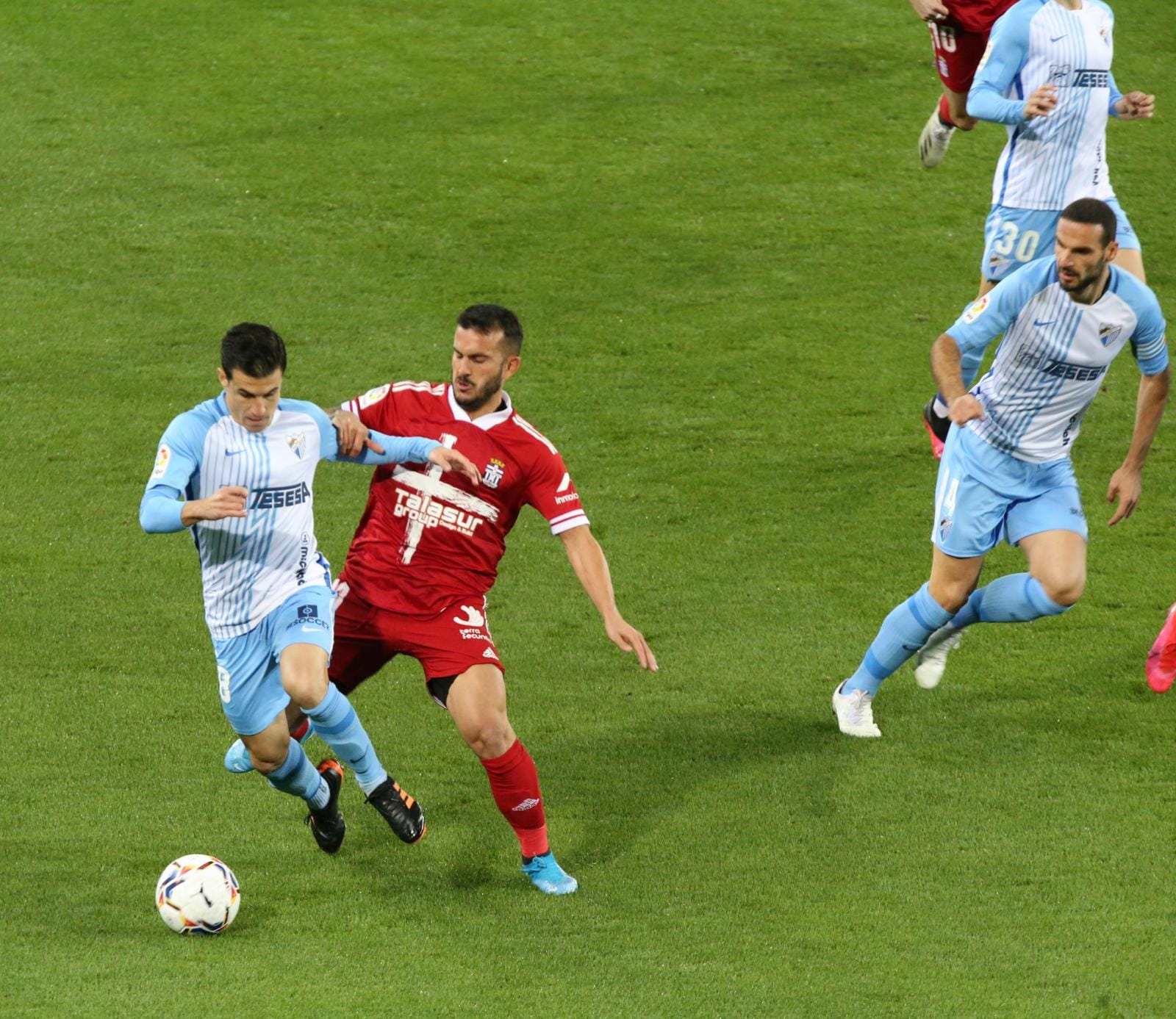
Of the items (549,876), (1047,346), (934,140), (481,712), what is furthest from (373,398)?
(934,140)

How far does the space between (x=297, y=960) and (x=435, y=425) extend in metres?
1.93

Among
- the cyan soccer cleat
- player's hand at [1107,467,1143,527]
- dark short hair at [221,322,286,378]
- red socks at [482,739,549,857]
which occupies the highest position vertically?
dark short hair at [221,322,286,378]

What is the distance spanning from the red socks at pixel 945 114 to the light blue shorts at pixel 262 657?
206 inches

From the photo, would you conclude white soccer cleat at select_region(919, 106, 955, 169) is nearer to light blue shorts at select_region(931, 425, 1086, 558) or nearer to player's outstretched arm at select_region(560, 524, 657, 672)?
light blue shorts at select_region(931, 425, 1086, 558)

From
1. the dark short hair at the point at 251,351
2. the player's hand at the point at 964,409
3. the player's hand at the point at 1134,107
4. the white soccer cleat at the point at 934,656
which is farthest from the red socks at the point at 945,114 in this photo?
the dark short hair at the point at 251,351

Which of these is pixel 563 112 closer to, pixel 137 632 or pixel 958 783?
pixel 137 632

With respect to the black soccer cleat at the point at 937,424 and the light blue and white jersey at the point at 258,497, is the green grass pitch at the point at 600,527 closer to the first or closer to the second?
the black soccer cleat at the point at 937,424

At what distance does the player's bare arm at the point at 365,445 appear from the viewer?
5.75 meters

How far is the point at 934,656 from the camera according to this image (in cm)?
711

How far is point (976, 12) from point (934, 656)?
3676mm

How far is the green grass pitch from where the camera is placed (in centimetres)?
546

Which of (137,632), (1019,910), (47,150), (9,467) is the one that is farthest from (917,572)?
(47,150)

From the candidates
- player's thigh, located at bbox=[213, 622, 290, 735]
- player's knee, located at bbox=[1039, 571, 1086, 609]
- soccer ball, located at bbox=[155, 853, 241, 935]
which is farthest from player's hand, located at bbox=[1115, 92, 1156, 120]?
soccer ball, located at bbox=[155, 853, 241, 935]

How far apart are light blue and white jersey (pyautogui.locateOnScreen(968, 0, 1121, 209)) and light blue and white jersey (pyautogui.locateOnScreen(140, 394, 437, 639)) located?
374cm
